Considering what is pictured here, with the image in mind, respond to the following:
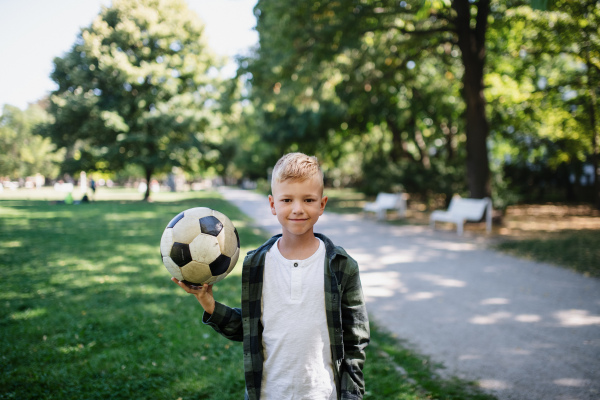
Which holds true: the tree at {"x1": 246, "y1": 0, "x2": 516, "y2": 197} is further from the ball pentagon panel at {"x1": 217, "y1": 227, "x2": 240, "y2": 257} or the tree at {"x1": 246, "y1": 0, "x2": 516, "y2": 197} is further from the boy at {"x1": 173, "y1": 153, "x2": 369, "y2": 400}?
the boy at {"x1": 173, "y1": 153, "x2": 369, "y2": 400}

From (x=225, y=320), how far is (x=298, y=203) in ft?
2.25

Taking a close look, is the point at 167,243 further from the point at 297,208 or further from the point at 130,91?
the point at 130,91

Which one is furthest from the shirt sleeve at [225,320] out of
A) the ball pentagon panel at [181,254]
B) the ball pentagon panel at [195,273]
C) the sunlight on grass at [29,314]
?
the sunlight on grass at [29,314]

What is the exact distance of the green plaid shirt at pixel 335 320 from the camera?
1.76 meters

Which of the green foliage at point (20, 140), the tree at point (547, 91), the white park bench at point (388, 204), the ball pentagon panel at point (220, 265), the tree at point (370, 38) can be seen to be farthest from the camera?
the green foliage at point (20, 140)

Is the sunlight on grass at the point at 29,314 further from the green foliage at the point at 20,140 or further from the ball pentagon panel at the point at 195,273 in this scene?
the green foliage at the point at 20,140

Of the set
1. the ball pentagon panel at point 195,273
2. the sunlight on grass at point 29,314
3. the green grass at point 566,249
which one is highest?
the ball pentagon panel at point 195,273

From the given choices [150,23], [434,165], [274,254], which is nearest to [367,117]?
[434,165]

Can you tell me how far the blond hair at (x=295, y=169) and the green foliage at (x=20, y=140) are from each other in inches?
645

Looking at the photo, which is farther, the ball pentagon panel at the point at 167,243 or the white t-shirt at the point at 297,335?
the ball pentagon panel at the point at 167,243

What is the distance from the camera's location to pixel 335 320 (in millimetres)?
1747

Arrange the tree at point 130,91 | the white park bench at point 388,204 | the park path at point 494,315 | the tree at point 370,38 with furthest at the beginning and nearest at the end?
the tree at point 130,91
the white park bench at point 388,204
the tree at point 370,38
the park path at point 494,315

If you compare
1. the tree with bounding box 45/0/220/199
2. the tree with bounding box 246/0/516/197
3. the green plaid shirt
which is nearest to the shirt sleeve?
the green plaid shirt

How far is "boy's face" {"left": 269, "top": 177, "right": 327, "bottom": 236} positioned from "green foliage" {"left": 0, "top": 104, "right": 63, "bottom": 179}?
16414mm
